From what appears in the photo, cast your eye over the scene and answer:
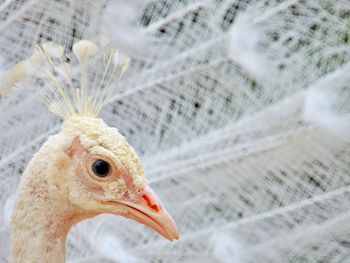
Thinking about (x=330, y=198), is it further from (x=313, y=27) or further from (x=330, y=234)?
(x=313, y=27)

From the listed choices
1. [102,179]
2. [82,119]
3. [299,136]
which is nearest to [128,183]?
[102,179]

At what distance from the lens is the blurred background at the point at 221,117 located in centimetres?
209

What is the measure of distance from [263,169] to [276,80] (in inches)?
8.7

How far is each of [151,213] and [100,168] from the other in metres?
0.11

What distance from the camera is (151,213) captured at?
1.40 meters

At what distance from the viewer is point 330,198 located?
6.94 ft

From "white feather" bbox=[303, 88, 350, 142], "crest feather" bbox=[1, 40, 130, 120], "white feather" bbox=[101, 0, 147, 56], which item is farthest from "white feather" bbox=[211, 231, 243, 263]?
"crest feather" bbox=[1, 40, 130, 120]

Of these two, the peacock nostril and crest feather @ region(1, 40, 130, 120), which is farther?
crest feather @ region(1, 40, 130, 120)

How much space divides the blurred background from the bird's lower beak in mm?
717

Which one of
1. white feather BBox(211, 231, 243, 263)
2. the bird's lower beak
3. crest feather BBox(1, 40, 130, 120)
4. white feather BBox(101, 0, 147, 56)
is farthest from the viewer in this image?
white feather BBox(211, 231, 243, 263)

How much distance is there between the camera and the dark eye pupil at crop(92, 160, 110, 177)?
4.65 ft

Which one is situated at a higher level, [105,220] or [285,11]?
[285,11]

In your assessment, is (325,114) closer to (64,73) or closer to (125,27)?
(125,27)

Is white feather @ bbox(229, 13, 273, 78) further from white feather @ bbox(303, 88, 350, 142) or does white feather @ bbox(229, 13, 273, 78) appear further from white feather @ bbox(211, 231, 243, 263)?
white feather @ bbox(211, 231, 243, 263)
